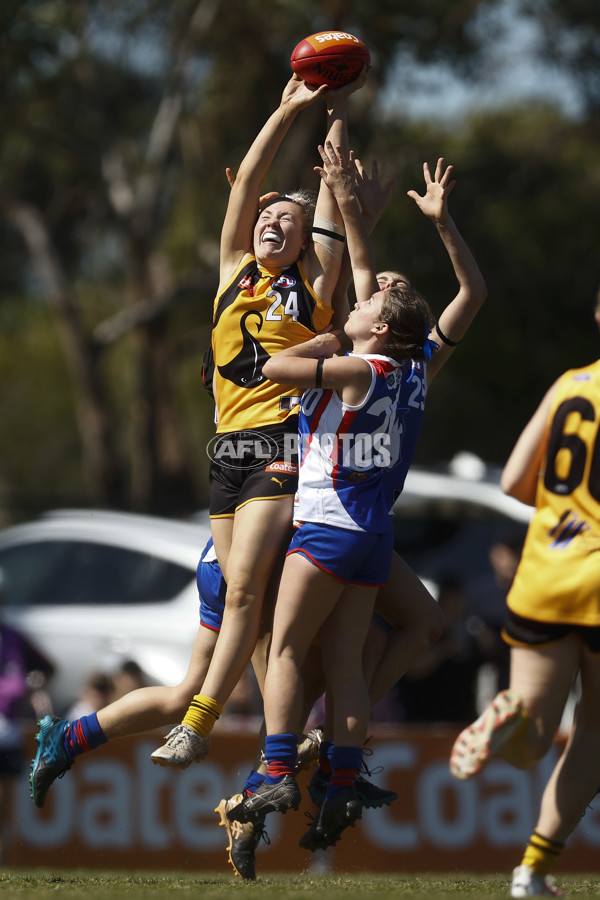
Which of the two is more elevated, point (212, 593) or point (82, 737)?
point (212, 593)

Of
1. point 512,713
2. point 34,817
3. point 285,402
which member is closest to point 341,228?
point 285,402

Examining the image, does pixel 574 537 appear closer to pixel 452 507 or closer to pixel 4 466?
pixel 452 507

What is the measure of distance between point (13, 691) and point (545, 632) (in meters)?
5.47

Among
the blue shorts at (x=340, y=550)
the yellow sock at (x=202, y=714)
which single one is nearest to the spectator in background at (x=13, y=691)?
the yellow sock at (x=202, y=714)

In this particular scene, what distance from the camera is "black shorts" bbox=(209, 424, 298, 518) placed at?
5316mm

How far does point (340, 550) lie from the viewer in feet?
16.4

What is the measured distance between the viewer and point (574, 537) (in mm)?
4312

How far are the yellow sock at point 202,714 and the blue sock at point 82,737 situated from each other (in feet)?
2.00

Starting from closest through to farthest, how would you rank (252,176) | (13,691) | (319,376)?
(319,376), (252,176), (13,691)

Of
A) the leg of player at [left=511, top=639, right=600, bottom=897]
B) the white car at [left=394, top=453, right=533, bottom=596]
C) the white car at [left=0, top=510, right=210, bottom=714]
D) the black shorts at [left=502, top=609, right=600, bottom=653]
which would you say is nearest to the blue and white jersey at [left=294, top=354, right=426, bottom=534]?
the black shorts at [left=502, top=609, right=600, bottom=653]

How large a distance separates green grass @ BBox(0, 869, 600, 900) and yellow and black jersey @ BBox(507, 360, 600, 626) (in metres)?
1.18

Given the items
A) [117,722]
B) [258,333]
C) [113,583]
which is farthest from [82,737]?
[113,583]

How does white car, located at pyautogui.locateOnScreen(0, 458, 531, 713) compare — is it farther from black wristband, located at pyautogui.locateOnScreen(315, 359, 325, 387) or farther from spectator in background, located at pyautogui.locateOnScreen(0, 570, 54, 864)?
black wristband, located at pyautogui.locateOnScreen(315, 359, 325, 387)

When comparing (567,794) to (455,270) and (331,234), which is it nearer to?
(455,270)
